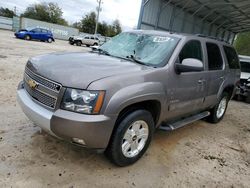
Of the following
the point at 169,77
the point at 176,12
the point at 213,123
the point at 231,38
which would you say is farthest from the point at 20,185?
the point at 231,38

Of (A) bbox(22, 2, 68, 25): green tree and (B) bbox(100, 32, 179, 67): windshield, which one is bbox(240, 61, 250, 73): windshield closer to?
(B) bbox(100, 32, 179, 67): windshield

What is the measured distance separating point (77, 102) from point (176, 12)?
47.4 ft

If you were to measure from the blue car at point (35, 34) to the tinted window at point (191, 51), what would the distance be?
26247 millimetres

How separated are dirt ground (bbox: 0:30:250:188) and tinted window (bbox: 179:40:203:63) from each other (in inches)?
62.3

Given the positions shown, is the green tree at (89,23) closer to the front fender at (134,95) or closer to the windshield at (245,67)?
the windshield at (245,67)

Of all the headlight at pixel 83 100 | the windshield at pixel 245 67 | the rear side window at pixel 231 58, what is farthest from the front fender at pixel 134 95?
the windshield at pixel 245 67

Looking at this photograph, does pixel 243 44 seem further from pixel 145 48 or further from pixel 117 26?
pixel 145 48

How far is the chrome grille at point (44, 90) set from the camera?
108 inches

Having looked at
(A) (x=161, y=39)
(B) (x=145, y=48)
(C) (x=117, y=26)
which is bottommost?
(B) (x=145, y=48)

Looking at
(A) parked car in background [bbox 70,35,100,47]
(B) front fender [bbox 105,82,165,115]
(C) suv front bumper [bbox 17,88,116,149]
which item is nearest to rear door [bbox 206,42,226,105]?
(B) front fender [bbox 105,82,165,115]

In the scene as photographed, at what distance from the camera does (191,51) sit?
4.16 m

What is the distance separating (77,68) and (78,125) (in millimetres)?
770

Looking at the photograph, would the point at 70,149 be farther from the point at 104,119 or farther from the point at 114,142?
the point at 104,119

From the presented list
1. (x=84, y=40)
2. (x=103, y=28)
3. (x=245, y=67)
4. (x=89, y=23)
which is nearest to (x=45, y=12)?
(x=89, y=23)
